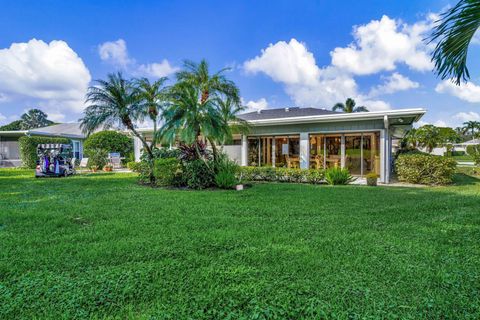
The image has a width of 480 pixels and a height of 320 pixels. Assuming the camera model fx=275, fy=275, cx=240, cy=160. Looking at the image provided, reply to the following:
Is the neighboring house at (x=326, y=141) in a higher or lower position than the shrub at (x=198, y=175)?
higher

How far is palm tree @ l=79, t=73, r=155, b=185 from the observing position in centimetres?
1195

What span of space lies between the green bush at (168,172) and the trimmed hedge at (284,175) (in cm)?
256

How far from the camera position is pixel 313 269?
10.7 ft

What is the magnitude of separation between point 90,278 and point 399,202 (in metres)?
7.39

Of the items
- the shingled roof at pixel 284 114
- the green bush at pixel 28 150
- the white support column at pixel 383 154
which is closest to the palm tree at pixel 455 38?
the white support column at pixel 383 154

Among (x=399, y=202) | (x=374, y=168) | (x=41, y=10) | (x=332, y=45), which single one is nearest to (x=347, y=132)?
(x=374, y=168)

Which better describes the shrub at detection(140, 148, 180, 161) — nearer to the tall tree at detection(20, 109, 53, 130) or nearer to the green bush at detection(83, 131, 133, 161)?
the green bush at detection(83, 131, 133, 161)

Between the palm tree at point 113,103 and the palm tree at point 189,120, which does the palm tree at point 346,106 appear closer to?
the palm tree at point 113,103

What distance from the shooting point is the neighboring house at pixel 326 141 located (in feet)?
41.7

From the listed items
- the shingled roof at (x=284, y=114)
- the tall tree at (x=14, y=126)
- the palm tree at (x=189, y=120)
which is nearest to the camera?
the palm tree at (x=189, y=120)

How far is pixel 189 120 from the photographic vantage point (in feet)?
31.9

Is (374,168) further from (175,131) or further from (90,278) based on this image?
(90,278)

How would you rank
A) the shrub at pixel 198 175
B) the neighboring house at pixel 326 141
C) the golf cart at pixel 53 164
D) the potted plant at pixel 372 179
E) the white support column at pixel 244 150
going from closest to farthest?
the shrub at pixel 198 175 < the potted plant at pixel 372 179 < the neighboring house at pixel 326 141 < the golf cart at pixel 53 164 < the white support column at pixel 244 150

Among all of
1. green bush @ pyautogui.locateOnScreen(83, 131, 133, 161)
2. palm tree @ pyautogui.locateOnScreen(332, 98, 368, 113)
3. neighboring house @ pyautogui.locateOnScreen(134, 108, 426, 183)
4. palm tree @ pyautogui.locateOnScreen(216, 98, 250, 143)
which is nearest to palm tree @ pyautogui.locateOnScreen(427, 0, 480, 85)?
palm tree @ pyautogui.locateOnScreen(216, 98, 250, 143)
